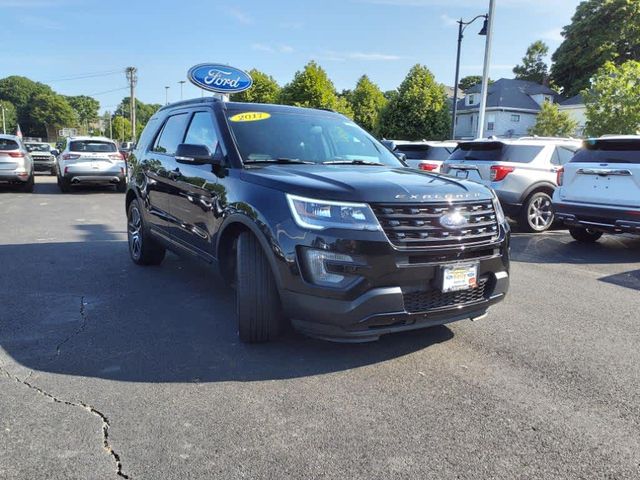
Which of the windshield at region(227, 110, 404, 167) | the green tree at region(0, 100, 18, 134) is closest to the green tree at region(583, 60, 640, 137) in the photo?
the windshield at region(227, 110, 404, 167)

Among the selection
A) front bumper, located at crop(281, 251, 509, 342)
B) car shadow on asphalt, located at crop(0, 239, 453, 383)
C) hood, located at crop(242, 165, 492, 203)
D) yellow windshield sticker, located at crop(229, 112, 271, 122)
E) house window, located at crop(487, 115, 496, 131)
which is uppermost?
house window, located at crop(487, 115, 496, 131)

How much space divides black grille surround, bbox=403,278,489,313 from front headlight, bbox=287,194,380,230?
515mm

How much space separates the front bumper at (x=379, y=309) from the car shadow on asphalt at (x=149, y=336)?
36 centimetres

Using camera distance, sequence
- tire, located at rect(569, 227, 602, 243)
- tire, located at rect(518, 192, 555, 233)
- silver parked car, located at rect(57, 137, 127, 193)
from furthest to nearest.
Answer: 1. silver parked car, located at rect(57, 137, 127, 193)
2. tire, located at rect(518, 192, 555, 233)
3. tire, located at rect(569, 227, 602, 243)

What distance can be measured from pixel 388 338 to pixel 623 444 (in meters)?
1.70

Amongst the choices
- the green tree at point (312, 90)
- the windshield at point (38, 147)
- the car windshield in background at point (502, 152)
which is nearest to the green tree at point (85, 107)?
the green tree at point (312, 90)

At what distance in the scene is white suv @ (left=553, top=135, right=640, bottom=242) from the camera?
23.4 feet

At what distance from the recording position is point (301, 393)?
10.1 feet

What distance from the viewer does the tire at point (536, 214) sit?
9406 millimetres

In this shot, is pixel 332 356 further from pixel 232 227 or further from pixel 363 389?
pixel 232 227

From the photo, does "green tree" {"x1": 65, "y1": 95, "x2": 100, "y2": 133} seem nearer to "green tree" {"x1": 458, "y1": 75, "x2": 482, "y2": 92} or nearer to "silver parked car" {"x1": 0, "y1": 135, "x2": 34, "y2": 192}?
"green tree" {"x1": 458, "y1": 75, "x2": 482, "y2": 92}

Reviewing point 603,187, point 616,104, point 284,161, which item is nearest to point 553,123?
point 616,104

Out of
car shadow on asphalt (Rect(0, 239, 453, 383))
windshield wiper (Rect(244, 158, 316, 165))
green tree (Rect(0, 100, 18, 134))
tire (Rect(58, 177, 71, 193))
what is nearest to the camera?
car shadow on asphalt (Rect(0, 239, 453, 383))

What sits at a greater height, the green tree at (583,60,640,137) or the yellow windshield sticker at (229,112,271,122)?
the green tree at (583,60,640,137)
